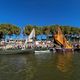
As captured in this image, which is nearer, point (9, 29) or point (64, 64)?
point (64, 64)

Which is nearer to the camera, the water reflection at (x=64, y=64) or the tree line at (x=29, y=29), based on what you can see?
the water reflection at (x=64, y=64)

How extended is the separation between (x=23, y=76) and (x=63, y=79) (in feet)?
17.0

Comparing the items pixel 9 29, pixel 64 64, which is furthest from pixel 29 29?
pixel 64 64

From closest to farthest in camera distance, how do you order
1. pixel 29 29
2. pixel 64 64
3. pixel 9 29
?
pixel 64 64
pixel 9 29
pixel 29 29

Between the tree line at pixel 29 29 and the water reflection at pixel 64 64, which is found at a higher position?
the tree line at pixel 29 29

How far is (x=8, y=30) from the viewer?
125375 millimetres

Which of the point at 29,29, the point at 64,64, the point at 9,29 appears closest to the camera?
the point at 64,64

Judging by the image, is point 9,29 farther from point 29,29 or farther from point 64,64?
point 64,64

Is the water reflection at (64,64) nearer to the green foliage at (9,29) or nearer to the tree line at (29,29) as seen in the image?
the green foliage at (9,29)

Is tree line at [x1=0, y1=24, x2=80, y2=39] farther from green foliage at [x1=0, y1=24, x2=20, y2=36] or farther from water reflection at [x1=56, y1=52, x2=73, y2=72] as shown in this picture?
water reflection at [x1=56, y1=52, x2=73, y2=72]

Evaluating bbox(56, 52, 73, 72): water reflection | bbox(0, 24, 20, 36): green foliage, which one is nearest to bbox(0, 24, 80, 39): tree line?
bbox(0, 24, 20, 36): green foliage

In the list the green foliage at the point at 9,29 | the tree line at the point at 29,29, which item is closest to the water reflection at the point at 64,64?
the green foliage at the point at 9,29

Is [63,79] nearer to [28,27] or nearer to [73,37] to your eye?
[28,27]

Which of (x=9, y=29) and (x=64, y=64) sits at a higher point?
(x=9, y=29)
